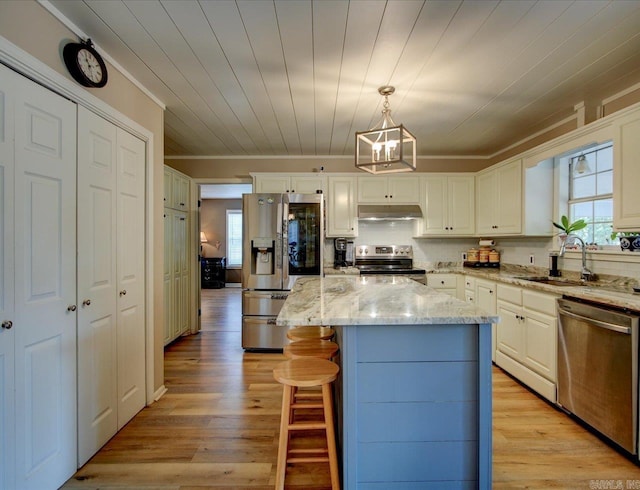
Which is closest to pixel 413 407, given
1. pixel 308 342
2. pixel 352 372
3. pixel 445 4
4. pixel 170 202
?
pixel 352 372

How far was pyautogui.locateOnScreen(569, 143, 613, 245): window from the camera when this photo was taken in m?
2.73

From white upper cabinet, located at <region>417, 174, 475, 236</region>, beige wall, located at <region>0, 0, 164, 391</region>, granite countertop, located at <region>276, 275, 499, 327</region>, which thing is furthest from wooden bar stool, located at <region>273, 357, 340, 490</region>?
white upper cabinet, located at <region>417, 174, 475, 236</region>

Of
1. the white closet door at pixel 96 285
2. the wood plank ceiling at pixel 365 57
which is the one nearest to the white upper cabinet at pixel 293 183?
the wood plank ceiling at pixel 365 57

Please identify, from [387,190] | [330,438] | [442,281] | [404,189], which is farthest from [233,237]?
[330,438]

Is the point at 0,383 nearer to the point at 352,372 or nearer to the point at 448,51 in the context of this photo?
the point at 352,372

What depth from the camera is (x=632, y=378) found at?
179 centimetres

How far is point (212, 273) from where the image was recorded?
8734 millimetres

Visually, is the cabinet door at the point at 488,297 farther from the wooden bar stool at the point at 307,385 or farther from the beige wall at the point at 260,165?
the wooden bar stool at the point at 307,385

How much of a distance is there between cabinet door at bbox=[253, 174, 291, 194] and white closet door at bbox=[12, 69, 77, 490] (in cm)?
243

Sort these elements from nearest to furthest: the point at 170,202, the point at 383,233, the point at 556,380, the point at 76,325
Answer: the point at 76,325, the point at 556,380, the point at 170,202, the point at 383,233

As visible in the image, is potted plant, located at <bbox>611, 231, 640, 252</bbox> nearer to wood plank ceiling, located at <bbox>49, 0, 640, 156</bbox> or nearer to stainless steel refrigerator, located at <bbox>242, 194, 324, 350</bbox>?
wood plank ceiling, located at <bbox>49, 0, 640, 156</bbox>

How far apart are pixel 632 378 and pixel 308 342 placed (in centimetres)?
189

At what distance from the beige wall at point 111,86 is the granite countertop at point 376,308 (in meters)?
1.39

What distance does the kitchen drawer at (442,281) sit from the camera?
3.90 metres
